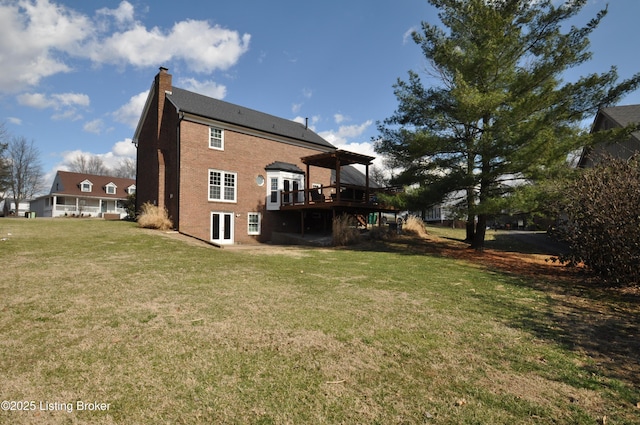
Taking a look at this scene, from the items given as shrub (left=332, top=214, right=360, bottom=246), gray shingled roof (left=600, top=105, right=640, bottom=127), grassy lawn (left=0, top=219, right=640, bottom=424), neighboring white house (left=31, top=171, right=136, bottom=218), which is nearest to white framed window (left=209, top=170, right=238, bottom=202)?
shrub (left=332, top=214, right=360, bottom=246)

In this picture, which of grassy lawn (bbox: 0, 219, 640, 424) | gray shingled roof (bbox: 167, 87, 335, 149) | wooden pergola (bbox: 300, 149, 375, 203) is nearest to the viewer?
grassy lawn (bbox: 0, 219, 640, 424)

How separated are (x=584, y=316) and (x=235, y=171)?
762 inches

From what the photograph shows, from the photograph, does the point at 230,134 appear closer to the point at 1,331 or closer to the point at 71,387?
A: the point at 1,331

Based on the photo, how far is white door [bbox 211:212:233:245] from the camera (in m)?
20.9

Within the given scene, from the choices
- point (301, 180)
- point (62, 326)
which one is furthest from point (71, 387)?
point (301, 180)

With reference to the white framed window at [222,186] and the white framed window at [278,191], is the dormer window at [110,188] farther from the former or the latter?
the white framed window at [278,191]

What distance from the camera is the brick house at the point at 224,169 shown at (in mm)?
19828

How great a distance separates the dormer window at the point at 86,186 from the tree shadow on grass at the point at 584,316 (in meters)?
49.7

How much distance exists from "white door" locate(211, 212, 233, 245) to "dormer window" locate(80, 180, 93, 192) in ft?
112

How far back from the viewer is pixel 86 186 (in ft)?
148

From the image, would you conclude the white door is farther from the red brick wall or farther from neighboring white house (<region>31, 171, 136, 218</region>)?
neighboring white house (<region>31, 171, 136, 218</region>)

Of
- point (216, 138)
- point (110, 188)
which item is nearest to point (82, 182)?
point (110, 188)

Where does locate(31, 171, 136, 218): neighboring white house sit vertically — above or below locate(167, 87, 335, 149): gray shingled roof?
below

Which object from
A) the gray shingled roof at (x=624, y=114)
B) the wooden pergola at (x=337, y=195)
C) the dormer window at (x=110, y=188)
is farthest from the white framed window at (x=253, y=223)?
the dormer window at (x=110, y=188)
